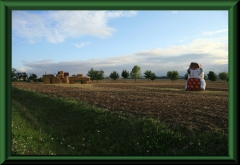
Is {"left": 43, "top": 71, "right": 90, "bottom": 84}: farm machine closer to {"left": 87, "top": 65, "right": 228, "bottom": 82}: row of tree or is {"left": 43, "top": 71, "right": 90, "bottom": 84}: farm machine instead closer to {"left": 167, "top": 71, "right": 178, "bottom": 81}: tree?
{"left": 87, "top": 65, "right": 228, "bottom": 82}: row of tree

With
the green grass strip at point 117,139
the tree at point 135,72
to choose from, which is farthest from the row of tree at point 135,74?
the green grass strip at point 117,139

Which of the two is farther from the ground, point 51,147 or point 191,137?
point 191,137

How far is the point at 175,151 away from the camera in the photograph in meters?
7.25

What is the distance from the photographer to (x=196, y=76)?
106 feet

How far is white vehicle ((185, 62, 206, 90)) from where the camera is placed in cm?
3171

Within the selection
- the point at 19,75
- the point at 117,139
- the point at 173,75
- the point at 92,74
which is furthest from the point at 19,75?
the point at 117,139

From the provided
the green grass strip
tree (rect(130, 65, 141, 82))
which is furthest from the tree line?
the green grass strip

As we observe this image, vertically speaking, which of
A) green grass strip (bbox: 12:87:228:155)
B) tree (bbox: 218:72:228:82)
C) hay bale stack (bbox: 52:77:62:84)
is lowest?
green grass strip (bbox: 12:87:228:155)

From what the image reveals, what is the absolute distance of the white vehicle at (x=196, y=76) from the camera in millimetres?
31712

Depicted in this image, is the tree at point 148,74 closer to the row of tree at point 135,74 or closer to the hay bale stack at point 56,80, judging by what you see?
the row of tree at point 135,74

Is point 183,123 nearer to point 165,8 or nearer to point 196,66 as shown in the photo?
point 165,8
